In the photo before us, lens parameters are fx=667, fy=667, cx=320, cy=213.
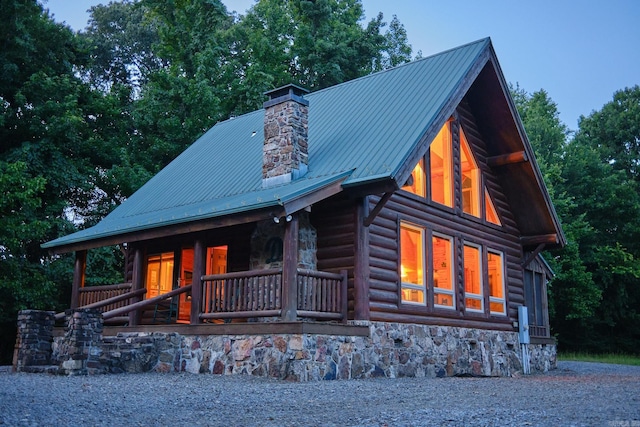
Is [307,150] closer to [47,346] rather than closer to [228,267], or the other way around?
[228,267]

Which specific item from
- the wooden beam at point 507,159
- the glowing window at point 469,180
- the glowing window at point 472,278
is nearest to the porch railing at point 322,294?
the glowing window at point 472,278

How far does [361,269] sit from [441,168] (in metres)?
4.40

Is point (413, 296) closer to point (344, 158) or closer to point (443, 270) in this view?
point (443, 270)

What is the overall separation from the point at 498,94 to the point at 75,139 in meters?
15.1

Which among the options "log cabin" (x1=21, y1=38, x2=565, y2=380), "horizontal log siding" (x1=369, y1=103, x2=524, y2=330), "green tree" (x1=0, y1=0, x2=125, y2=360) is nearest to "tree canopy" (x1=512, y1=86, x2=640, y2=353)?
"log cabin" (x1=21, y1=38, x2=565, y2=380)

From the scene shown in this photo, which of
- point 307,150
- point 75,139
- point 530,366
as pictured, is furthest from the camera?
point 75,139

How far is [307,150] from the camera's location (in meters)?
14.7

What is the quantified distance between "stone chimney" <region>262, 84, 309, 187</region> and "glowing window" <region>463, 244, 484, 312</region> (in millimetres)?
5002

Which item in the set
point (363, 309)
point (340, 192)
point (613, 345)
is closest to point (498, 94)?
point (340, 192)

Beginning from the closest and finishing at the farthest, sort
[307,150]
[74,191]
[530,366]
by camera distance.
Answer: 1. [307,150]
2. [530,366]
3. [74,191]

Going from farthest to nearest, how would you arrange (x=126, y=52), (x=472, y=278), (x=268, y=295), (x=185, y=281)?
(x=126, y=52) < (x=185, y=281) < (x=472, y=278) < (x=268, y=295)

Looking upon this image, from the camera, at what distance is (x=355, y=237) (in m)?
13.1

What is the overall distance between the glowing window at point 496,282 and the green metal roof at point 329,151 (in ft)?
16.3

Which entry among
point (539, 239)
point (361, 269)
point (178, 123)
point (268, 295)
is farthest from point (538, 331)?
point (178, 123)
